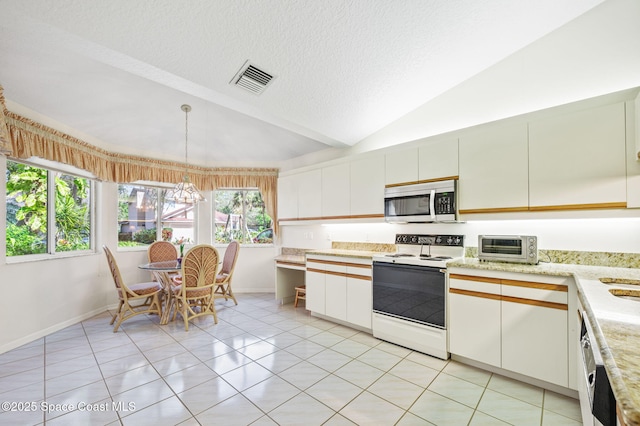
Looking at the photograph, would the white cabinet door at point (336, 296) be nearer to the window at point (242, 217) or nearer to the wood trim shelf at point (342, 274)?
the wood trim shelf at point (342, 274)

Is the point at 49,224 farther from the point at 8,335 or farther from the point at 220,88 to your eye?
the point at 220,88

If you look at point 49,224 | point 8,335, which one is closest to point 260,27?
point 49,224

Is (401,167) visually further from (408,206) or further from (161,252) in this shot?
(161,252)

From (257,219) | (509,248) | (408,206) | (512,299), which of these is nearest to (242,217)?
(257,219)

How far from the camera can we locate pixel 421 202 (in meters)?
3.02

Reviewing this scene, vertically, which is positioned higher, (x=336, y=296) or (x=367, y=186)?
(x=367, y=186)

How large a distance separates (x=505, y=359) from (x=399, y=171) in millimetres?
2042

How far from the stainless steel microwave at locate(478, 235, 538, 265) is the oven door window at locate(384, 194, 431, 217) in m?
0.61

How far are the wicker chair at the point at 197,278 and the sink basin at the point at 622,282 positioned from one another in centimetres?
370

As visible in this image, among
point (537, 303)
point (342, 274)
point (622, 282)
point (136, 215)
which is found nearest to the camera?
point (622, 282)

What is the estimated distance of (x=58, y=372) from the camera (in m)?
2.44

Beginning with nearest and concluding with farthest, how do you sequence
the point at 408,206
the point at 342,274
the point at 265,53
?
the point at 265,53
the point at 408,206
the point at 342,274

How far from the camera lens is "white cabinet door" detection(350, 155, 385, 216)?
3.47 meters

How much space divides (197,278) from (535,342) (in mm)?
3542
